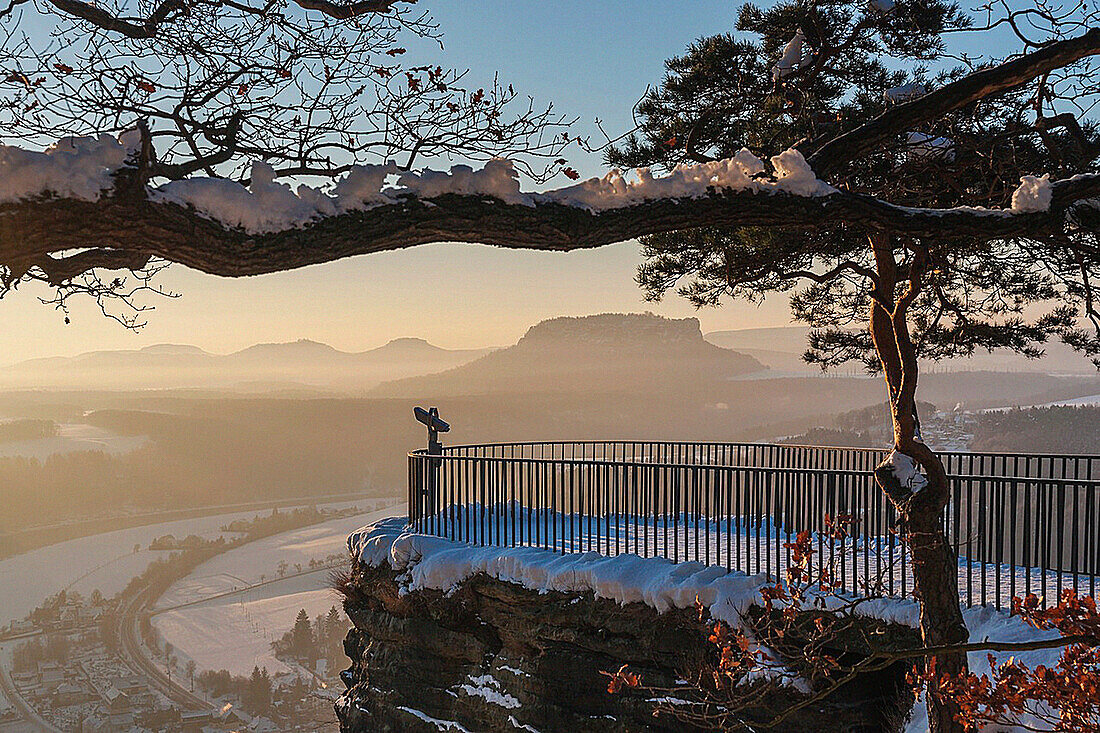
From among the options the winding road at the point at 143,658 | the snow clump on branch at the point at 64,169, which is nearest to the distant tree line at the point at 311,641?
the winding road at the point at 143,658

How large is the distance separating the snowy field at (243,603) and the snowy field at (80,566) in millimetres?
9285

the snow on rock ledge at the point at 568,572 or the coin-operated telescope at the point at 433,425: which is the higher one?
the coin-operated telescope at the point at 433,425

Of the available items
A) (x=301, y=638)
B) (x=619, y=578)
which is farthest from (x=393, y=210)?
(x=301, y=638)

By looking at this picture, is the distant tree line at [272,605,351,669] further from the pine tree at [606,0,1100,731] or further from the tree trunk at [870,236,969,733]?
the tree trunk at [870,236,969,733]

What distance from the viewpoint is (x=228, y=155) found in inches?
167

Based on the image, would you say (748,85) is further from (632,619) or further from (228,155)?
(228,155)

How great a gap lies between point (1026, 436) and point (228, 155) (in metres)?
50.2

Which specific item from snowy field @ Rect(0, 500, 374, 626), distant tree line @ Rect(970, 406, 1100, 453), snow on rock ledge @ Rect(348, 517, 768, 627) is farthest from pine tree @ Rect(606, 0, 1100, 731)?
snowy field @ Rect(0, 500, 374, 626)

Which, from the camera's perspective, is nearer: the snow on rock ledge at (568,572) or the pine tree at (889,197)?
the pine tree at (889,197)

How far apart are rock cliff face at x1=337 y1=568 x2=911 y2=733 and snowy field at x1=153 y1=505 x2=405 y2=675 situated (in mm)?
48498

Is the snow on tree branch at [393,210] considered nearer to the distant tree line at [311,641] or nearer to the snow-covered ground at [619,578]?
the snow-covered ground at [619,578]

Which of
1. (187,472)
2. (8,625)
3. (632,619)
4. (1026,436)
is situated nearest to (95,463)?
(187,472)

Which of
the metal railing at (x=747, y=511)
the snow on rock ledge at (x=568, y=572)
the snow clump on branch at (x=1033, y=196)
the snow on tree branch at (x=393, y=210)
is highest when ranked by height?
the snow clump on branch at (x=1033, y=196)

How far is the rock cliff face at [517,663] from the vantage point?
984 cm
